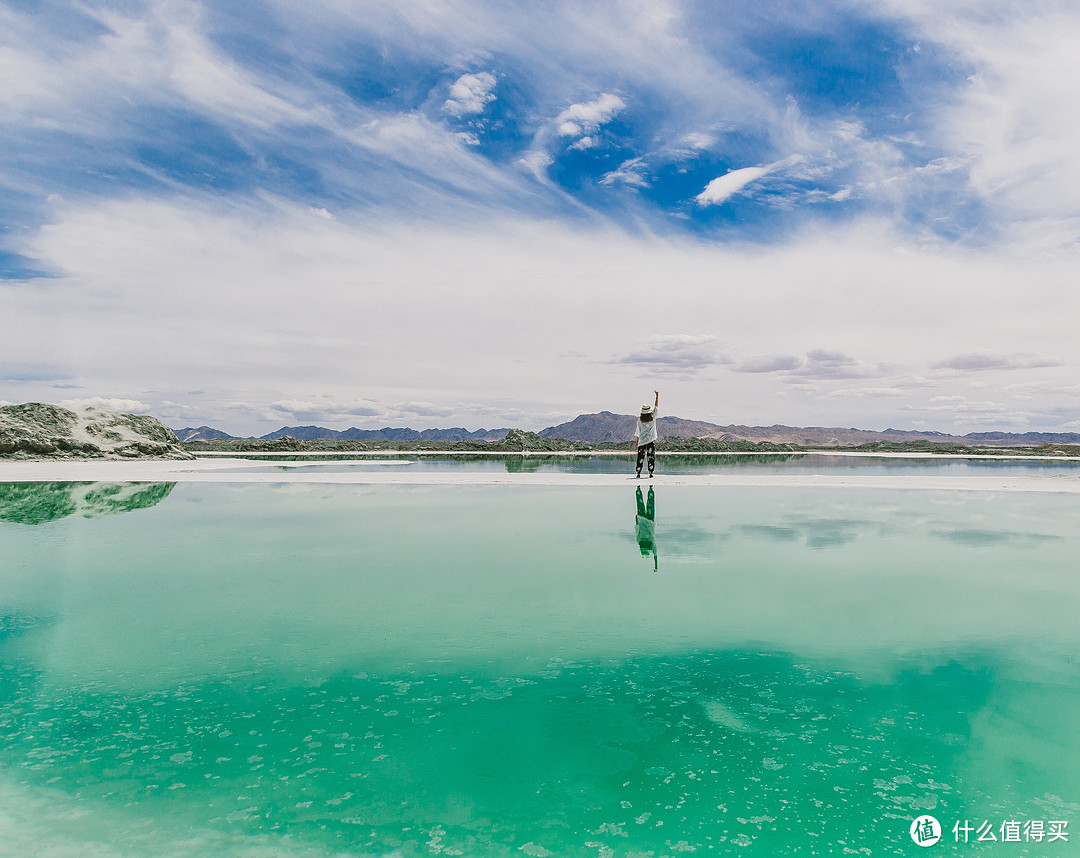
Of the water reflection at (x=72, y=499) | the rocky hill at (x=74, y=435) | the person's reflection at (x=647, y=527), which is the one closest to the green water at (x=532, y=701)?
the person's reflection at (x=647, y=527)

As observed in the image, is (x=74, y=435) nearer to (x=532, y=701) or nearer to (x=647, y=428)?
(x=647, y=428)

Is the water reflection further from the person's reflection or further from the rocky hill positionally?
the rocky hill

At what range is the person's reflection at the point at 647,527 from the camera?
8062mm

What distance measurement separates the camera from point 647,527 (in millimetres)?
10398

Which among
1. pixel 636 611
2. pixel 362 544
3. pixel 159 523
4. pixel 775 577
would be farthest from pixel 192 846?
pixel 159 523

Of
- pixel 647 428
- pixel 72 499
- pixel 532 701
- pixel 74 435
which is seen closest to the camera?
pixel 532 701

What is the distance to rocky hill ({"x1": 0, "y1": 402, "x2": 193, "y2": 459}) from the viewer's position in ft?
103

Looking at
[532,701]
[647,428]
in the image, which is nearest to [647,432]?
[647,428]

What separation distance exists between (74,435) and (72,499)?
2448 cm

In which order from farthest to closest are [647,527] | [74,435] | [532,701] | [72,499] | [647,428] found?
[74,435]
[647,428]
[72,499]
[647,527]
[532,701]

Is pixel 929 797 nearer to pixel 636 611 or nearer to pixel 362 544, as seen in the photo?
pixel 636 611

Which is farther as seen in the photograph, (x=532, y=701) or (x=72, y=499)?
(x=72, y=499)

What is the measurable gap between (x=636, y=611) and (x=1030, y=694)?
2767 millimetres

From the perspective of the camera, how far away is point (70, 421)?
35156mm
